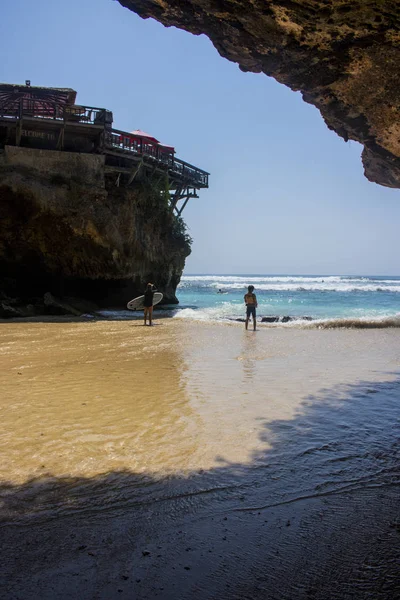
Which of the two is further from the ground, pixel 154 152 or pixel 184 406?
pixel 154 152

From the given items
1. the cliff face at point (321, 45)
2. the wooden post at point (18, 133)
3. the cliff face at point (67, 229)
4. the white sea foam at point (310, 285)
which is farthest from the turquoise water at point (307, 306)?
the cliff face at point (321, 45)

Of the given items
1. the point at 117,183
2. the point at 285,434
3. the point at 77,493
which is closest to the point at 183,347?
the point at 285,434

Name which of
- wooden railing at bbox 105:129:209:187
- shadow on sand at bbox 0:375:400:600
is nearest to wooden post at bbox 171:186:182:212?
wooden railing at bbox 105:129:209:187

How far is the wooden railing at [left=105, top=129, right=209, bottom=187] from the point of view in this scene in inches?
894

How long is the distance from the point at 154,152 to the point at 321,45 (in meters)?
22.5

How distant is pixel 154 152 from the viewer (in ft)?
82.9

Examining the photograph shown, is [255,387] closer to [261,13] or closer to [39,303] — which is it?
[261,13]

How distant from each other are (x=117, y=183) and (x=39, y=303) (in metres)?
7.25

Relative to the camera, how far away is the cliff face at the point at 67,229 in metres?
19.5

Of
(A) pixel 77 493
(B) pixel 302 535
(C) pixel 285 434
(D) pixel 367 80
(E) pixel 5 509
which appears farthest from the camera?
(C) pixel 285 434

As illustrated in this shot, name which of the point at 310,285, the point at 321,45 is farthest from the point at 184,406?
the point at 310,285

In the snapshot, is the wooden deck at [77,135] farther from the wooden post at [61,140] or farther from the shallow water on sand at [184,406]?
the shallow water on sand at [184,406]

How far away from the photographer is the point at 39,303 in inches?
788

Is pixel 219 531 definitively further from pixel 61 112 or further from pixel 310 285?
pixel 310 285
